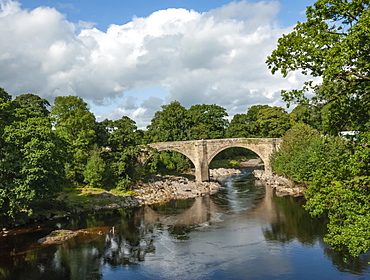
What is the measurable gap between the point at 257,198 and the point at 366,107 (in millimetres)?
31671

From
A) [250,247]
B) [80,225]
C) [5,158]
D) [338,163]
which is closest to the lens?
[338,163]

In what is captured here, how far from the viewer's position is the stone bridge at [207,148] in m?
55.4

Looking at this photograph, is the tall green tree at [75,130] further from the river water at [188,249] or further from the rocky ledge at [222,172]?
the rocky ledge at [222,172]

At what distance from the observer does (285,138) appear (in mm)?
47188

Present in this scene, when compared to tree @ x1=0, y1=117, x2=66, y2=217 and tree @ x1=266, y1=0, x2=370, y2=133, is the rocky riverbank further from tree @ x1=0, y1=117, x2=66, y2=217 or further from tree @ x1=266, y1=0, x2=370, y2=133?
tree @ x1=266, y1=0, x2=370, y2=133

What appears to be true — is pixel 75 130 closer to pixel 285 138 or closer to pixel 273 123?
pixel 285 138

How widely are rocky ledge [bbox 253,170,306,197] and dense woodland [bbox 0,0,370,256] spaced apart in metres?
2.37

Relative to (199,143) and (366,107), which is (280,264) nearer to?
(366,107)

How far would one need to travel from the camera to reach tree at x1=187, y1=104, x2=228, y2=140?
7112 cm

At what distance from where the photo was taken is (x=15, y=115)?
32750mm

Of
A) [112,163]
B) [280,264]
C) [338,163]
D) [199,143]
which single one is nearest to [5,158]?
[112,163]

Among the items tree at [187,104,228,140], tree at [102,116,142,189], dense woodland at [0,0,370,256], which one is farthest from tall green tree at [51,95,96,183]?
tree at [187,104,228,140]

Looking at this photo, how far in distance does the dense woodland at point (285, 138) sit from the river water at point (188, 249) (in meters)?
2.72

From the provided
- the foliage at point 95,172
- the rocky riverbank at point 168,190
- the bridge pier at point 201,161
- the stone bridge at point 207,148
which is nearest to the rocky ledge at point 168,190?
the rocky riverbank at point 168,190
